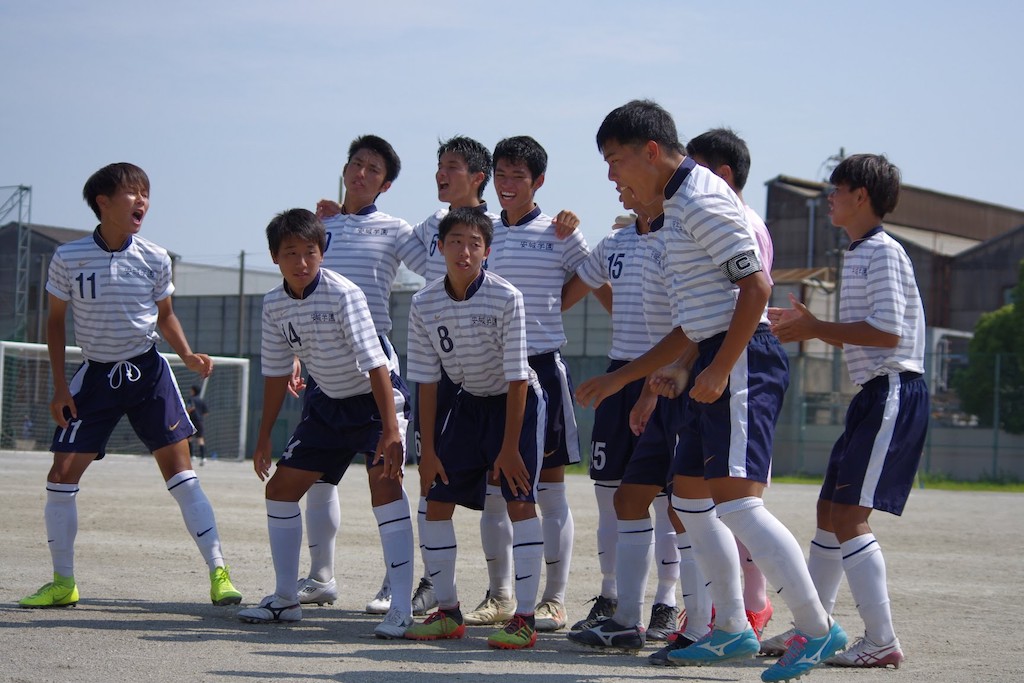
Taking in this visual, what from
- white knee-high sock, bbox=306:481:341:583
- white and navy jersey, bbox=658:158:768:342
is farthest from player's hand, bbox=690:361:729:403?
white knee-high sock, bbox=306:481:341:583

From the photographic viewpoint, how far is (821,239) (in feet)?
176

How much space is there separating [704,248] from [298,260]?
2.32 meters

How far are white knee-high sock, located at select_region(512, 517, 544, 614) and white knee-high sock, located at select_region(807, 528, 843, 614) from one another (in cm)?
129

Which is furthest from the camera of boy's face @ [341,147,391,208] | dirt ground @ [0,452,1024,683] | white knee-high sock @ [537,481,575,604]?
boy's face @ [341,147,391,208]

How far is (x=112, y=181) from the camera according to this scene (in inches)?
260

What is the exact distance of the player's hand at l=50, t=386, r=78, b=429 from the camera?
20.9ft

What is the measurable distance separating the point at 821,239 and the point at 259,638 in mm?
50794

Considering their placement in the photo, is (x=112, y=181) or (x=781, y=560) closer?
(x=781, y=560)

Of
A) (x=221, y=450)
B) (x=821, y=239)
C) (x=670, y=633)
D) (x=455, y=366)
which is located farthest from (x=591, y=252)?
(x=821, y=239)

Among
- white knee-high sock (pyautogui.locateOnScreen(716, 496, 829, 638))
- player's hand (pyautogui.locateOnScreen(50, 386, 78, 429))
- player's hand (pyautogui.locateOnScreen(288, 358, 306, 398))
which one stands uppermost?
player's hand (pyautogui.locateOnScreen(288, 358, 306, 398))

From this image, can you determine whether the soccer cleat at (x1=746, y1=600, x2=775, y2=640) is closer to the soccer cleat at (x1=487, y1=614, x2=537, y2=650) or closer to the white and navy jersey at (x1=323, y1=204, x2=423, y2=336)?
the soccer cleat at (x1=487, y1=614, x2=537, y2=650)

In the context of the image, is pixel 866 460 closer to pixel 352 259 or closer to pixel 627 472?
pixel 627 472

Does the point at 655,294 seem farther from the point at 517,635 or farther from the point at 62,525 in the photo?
the point at 62,525

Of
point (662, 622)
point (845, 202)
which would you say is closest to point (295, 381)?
point (662, 622)
